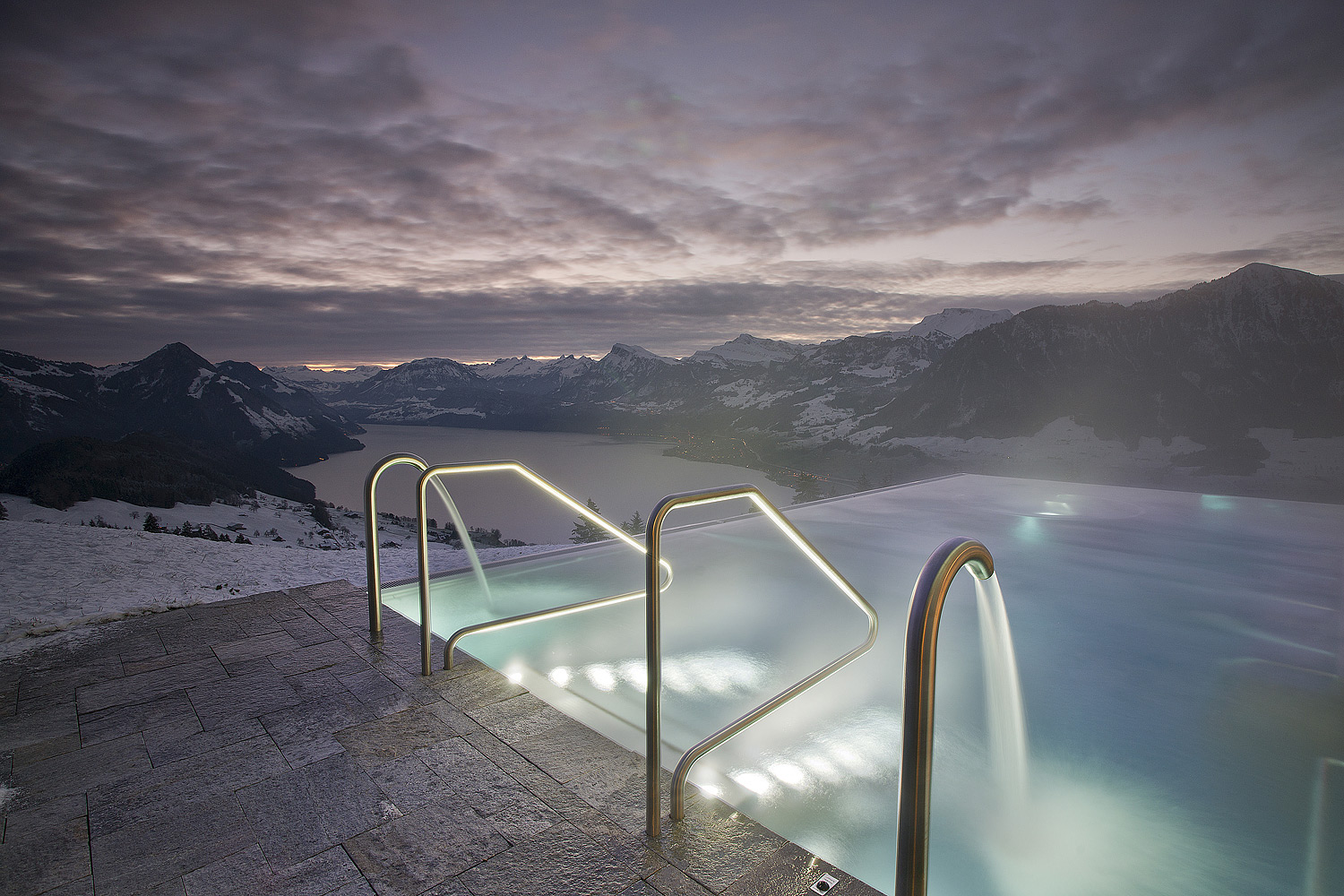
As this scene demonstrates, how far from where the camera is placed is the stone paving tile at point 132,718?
2.32m

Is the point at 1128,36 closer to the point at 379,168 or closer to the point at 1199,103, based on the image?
the point at 1199,103

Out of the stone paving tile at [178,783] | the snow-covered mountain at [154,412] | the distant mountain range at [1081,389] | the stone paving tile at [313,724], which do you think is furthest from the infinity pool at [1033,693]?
the snow-covered mountain at [154,412]

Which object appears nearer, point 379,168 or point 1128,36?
point 379,168

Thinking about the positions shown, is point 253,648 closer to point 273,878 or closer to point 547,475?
point 273,878

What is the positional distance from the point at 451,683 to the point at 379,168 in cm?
1940

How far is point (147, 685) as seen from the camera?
2.73m

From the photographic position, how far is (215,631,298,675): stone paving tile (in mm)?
2980

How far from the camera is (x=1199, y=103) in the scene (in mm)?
20875

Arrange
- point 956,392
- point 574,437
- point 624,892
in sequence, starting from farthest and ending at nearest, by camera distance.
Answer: point 574,437 → point 956,392 → point 624,892

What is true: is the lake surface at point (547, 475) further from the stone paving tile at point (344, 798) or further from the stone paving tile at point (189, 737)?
the stone paving tile at point (344, 798)

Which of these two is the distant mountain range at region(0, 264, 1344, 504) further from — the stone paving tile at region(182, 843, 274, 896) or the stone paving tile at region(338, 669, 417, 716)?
the stone paving tile at region(182, 843, 274, 896)

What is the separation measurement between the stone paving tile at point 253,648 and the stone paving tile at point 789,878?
275 cm

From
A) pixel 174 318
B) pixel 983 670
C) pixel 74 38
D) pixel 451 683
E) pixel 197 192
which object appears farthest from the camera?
pixel 174 318

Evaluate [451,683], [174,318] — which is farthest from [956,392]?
[451,683]
